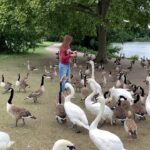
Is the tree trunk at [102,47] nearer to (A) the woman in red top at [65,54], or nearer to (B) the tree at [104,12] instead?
(B) the tree at [104,12]

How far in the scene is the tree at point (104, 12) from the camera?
24.3 meters

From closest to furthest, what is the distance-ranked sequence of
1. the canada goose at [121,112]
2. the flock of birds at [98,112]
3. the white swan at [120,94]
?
the flock of birds at [98,112] → the canada goose at [121,112] → the white swan at [120,94]

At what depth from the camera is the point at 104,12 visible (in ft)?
85.3

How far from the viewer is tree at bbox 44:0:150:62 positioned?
24297 millimetres

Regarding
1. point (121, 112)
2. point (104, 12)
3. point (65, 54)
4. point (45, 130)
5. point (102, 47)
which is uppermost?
point (104, 12)

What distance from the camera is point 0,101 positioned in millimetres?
14625

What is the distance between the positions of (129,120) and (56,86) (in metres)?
8.10

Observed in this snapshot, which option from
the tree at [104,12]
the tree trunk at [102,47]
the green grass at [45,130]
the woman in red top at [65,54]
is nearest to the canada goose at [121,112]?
the green grass at [45,130]

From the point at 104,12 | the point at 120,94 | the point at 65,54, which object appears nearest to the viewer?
the point at 120,94

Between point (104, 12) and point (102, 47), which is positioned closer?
point (104, 12)

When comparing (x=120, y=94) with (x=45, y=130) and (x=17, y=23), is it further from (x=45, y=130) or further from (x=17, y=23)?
(x=17, y=23)

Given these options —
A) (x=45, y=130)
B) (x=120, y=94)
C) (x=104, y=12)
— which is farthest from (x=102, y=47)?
(x=45, y=130)

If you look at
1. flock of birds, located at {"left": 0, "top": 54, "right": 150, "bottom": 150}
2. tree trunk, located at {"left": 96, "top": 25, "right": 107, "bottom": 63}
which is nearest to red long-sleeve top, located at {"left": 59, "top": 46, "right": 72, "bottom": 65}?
flock of birds, located at {"left": 0, "top": 54, "right": 150, "bottom": 150}

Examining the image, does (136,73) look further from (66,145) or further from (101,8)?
(66,145)
